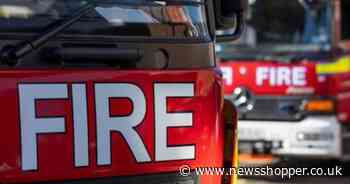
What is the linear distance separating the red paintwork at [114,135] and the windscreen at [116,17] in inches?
6.3

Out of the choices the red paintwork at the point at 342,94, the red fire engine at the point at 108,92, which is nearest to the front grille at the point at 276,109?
the red paintwork at the point at 342,94

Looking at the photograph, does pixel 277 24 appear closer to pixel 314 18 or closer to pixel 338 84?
pixel 314 18

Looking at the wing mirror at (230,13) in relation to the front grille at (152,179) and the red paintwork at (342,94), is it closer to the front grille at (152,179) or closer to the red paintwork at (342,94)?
the front grille at (152,179)

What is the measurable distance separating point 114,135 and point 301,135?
15.7 feet


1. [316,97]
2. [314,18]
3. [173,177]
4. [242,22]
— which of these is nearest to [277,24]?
[314,18]

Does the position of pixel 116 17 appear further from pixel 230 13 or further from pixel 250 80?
pixel 250 80

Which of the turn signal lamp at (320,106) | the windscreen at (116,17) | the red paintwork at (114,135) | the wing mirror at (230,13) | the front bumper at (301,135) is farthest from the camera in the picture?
the turn signal lamp at (320,106)

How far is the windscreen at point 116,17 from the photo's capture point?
240 centimetres

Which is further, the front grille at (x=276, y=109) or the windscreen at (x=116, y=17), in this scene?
the front grille at (x=276, y=109)

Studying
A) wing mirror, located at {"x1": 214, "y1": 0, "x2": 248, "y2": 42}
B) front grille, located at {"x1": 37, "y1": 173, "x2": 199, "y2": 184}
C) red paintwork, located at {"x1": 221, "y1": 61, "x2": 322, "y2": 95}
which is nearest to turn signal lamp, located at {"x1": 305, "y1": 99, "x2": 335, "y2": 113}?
red paintwork, located at {"x1": 221, "y1": 61, "x2": 322, "y2": 95}

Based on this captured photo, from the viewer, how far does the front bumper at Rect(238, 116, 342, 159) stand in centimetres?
686

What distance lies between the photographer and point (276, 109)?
721cm

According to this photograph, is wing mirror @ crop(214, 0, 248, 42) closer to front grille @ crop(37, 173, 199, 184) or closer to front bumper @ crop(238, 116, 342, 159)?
front grille @ crop(37, 173, 199, 184)

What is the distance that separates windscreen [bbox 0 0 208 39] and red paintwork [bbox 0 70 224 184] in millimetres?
161
